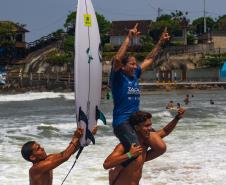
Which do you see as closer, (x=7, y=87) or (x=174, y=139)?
(x=174, y=139)

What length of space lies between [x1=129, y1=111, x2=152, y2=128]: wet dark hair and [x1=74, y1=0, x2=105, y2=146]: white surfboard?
0.45m

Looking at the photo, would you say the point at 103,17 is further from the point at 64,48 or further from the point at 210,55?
the point at 210,55

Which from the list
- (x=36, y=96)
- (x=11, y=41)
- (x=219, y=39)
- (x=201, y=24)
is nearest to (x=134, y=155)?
(x=36, y=96)

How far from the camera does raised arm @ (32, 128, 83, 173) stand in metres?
5.05

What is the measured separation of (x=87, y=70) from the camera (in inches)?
213

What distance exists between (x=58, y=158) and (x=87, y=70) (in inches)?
35.6

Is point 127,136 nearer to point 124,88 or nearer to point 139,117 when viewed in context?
point 139,117

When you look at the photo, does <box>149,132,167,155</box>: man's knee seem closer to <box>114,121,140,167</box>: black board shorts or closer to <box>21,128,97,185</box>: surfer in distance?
<box>114,121,140,167</box>: black board shorts

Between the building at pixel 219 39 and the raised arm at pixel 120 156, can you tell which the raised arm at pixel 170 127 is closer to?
the raised arm at pixel 120 156

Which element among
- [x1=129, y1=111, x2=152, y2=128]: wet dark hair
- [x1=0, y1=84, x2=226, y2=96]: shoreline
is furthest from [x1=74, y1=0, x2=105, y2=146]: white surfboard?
[x1=0, y1=84, x2=226, y2=96]: shoreline

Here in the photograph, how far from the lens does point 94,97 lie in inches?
220

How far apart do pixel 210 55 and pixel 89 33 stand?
5665 centimetres

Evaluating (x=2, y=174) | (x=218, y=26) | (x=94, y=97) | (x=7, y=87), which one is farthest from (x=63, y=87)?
(x=94, y=97)

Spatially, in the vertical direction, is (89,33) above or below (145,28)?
below
